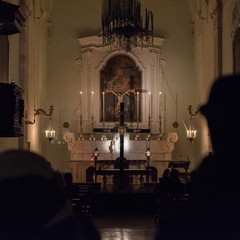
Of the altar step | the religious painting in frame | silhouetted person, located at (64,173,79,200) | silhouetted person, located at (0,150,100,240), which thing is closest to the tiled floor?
the altar step

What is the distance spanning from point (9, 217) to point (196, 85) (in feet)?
84.0

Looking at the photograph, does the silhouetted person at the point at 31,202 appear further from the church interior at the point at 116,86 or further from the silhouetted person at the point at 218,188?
the church interior at the point at 116,86

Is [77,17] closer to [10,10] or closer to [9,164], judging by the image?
[10,10]

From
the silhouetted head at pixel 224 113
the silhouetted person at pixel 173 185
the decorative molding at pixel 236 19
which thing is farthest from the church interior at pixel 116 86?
the silhouetted head at pixel 224 113

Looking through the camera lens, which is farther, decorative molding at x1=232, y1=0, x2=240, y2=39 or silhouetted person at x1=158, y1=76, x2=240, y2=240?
decorative molding at x1=232, y1=0, x2=240, y2=39

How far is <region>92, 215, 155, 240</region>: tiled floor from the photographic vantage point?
40.7 ft

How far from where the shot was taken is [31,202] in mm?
1587

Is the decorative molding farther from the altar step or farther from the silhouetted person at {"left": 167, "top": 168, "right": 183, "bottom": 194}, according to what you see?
the silhouetted person at {"left": 167, "top": 168, "right": 183, "bottom": 194}

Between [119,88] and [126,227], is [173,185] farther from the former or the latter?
[119,88]

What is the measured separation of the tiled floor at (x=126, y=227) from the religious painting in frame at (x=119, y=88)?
1016 centimetres

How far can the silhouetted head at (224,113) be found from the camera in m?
1.80

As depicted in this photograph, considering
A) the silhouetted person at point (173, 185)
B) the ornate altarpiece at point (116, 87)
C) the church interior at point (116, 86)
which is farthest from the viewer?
the ornate altarpiece at point (116, 87)

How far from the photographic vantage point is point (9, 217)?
1599 millimetres

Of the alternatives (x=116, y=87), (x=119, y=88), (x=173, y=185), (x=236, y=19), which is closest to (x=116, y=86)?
(x=116, y=87)
